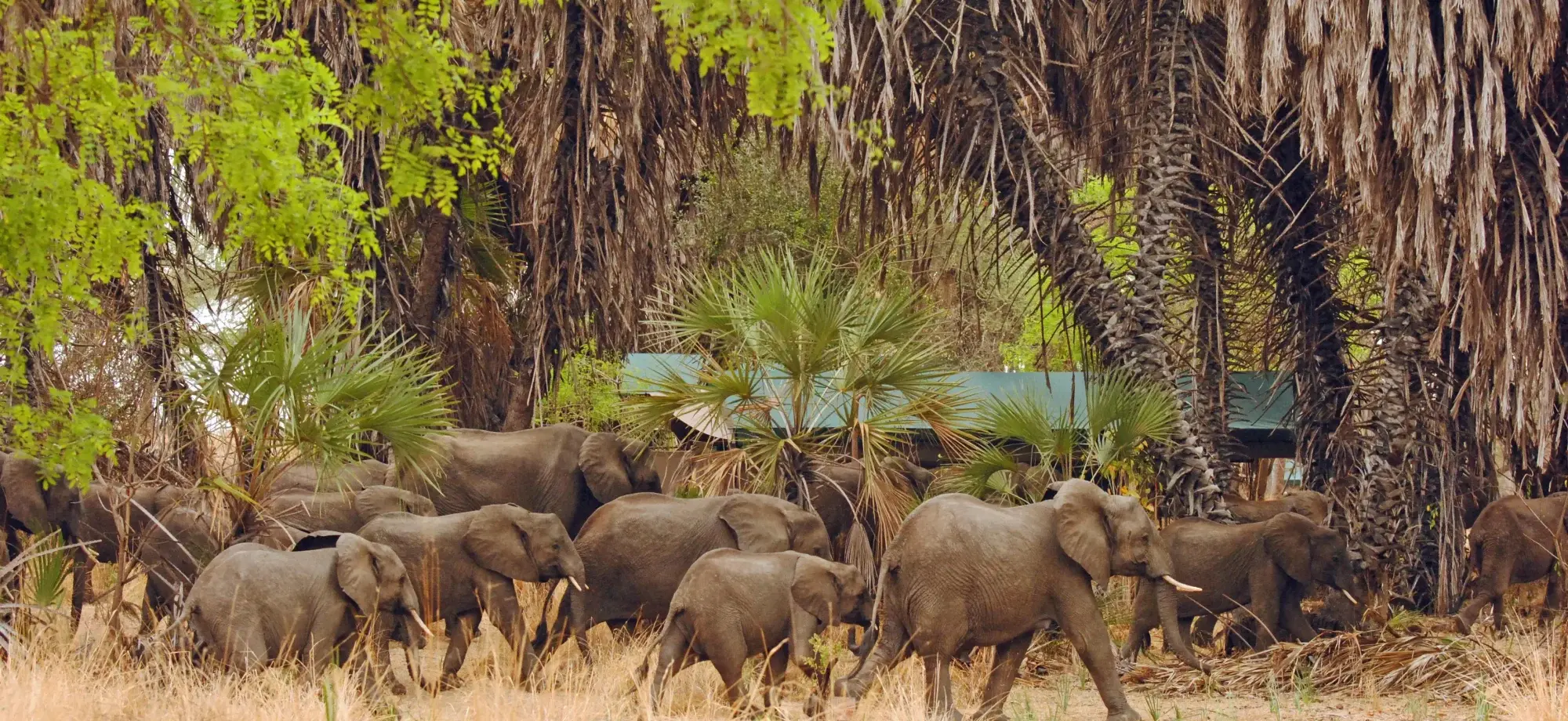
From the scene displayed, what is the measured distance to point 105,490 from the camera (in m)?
11.2

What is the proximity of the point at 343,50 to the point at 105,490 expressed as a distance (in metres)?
5.24

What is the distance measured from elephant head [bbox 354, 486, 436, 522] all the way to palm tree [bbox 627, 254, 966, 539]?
162 centimetres

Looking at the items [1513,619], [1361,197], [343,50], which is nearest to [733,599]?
[1361,197]

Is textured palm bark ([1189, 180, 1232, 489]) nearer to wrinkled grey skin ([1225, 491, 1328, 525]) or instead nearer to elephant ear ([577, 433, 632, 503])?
wrinkled grey skin ([1225, 491, 1328, 525])

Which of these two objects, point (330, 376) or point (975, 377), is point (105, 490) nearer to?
point (330, 376)

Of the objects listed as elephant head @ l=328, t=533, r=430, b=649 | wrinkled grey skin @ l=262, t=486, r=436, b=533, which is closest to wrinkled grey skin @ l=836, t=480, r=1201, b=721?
elephant head @ l=328, t=533, r=430, b=649

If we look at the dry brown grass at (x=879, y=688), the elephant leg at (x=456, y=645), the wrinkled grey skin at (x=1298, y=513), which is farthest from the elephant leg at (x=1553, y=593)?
the elephant leg at (x=456, y=645)

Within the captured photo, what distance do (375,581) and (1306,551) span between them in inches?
227

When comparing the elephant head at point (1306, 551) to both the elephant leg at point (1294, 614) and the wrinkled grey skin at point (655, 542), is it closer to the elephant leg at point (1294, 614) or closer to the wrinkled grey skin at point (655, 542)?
the elephant leg at point (1294, 614)

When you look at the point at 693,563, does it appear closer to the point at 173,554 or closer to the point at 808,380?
the point at 808,380

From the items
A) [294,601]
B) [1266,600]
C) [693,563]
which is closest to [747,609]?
[693,563]

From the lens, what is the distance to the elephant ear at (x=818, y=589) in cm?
880

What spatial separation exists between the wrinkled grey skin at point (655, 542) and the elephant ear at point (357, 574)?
1.56 meters

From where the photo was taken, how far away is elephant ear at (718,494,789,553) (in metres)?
10.2
